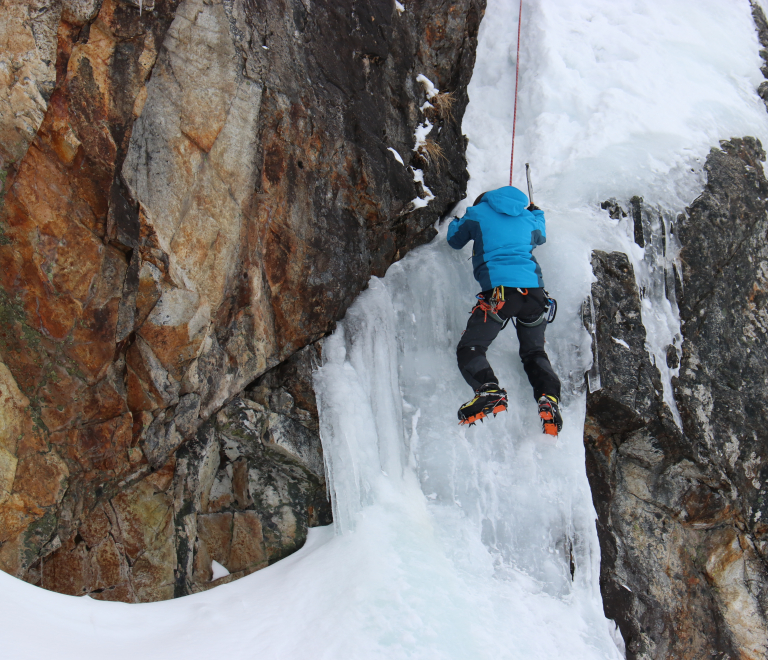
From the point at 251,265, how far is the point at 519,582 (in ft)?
8.96

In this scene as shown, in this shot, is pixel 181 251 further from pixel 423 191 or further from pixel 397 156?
pixel 423 191

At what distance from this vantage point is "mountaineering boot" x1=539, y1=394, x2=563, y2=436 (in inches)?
148

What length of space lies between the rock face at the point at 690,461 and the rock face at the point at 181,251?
2.01 m

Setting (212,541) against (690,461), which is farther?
(690,461)

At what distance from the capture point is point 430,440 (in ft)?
13.3

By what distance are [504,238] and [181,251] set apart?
87.4 inches

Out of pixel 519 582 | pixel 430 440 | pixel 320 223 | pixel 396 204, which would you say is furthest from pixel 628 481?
pixel 320 223

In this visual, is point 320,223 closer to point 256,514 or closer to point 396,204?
point 396,204

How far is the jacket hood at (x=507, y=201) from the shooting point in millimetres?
4219

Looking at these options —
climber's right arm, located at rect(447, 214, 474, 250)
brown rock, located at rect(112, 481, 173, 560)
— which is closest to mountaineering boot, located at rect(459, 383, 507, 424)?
climber's right arm, located at rect(447, 214, 474, 250)

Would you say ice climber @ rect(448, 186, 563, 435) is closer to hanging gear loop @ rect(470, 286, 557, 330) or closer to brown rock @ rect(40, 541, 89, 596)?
hanging gear loop @ rect(470, 286, 557, 330)

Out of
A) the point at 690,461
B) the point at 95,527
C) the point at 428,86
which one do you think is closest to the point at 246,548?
the point at 95,527

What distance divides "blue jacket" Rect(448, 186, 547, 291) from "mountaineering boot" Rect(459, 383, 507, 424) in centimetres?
81

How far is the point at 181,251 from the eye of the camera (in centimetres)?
348
